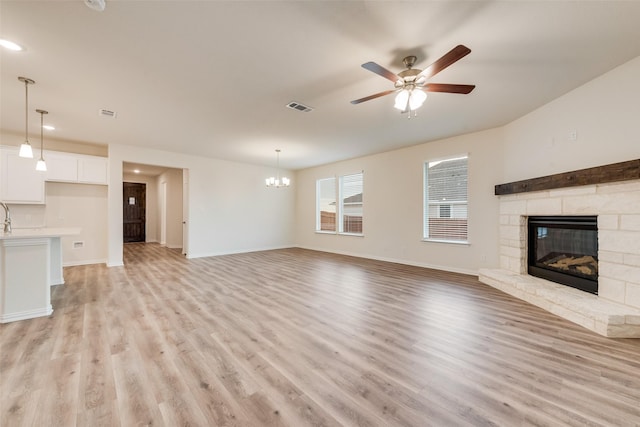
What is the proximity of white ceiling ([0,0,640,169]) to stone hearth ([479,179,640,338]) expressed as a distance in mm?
1419

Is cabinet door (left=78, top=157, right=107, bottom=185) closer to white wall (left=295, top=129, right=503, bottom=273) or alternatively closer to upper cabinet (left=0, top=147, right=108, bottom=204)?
upper cabinet (left=0, top=147, right=108, bottom=204)

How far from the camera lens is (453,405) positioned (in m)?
1.63

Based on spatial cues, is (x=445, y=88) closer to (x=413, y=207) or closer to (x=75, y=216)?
(x=413, y=207)

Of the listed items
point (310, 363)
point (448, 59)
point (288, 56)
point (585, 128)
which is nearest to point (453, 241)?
point (585, 128)

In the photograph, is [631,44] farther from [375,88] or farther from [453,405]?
[453,405]

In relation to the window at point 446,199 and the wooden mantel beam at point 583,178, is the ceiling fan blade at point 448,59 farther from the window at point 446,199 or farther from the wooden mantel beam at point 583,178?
the window at point 446,199

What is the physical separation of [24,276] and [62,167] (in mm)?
3653

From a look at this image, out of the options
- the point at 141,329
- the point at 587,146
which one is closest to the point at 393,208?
the point at 587,146

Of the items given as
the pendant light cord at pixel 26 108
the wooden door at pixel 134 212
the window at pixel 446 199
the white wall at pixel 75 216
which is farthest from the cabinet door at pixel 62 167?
Answer: the window at pixel 446 199

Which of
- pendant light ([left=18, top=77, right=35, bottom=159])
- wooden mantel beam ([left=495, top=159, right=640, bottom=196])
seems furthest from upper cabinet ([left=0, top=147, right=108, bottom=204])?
wooden mantel beam ([left=495, top=159, right=640, bottom=196])

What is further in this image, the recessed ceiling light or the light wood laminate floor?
the recessed ceiling light

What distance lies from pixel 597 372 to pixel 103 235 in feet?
28.4

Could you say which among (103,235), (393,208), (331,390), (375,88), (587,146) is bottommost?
(331,390)

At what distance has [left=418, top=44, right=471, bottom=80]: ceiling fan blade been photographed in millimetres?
1929
